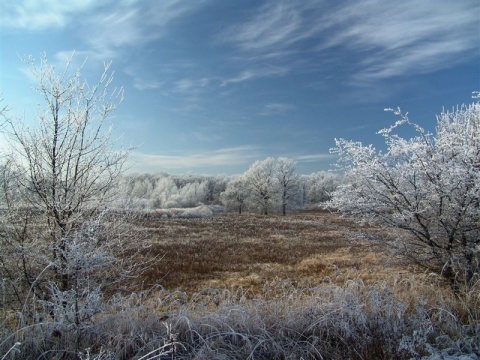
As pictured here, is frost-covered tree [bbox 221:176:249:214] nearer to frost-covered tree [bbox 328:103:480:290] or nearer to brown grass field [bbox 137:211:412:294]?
brown grass field [bbox 137:211:412:294]

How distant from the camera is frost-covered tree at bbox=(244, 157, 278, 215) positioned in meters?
55.2

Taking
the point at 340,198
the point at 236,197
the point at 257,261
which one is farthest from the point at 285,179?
the point at 340,198

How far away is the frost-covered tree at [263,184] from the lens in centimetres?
5519

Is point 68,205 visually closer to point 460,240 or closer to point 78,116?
point 78,116

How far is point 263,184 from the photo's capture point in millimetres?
54969

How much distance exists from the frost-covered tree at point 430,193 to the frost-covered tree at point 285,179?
4854 centimetres

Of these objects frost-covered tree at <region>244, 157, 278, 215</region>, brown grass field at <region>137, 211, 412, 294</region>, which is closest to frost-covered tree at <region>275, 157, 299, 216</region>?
frost-covered tree at <region>244, 157, 278, 215</region>

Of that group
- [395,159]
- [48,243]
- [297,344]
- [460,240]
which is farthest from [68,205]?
[460,240]

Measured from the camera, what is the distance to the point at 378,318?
12.9 feet

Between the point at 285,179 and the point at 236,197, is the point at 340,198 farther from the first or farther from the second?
the point at 236,197

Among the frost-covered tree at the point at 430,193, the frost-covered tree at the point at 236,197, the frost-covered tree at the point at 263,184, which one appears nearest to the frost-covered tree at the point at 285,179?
the frost-covered tree at the point at 263,184

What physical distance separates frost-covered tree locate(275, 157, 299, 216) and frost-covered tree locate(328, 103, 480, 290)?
159 feet

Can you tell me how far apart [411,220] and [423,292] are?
1.86 m

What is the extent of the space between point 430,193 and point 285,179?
5046 centimetres
